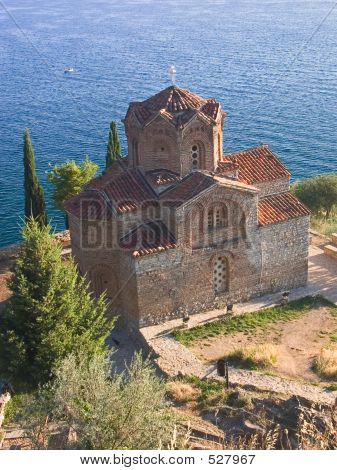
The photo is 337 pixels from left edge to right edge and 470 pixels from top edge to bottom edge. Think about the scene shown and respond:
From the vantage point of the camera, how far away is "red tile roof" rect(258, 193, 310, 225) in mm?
26236

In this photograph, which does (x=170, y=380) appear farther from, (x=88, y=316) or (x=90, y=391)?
(x=90, y=391)

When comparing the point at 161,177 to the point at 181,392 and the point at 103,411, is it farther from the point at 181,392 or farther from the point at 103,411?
the point at 103,411

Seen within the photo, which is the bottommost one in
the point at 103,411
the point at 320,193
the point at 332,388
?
the point at 332,388

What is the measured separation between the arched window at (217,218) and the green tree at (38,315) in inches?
285

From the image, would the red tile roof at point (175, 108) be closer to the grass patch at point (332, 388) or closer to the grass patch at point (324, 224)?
the grass patch at point (332, 388)

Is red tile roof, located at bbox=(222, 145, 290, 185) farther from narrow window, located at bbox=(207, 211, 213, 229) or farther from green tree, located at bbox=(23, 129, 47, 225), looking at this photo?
green tree, located at bbox=(23, 129, 47, 225)

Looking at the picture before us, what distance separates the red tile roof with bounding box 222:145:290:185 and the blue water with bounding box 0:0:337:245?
78.5 ft

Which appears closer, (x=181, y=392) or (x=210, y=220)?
(x=181, y=392)

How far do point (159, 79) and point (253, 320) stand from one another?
66867 mm

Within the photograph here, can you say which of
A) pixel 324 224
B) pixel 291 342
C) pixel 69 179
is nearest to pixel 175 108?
pixel 291 342

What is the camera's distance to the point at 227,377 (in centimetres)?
2128

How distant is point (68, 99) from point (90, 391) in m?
69.3

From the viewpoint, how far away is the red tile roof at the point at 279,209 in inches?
1033

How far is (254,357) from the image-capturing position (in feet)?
73.9
